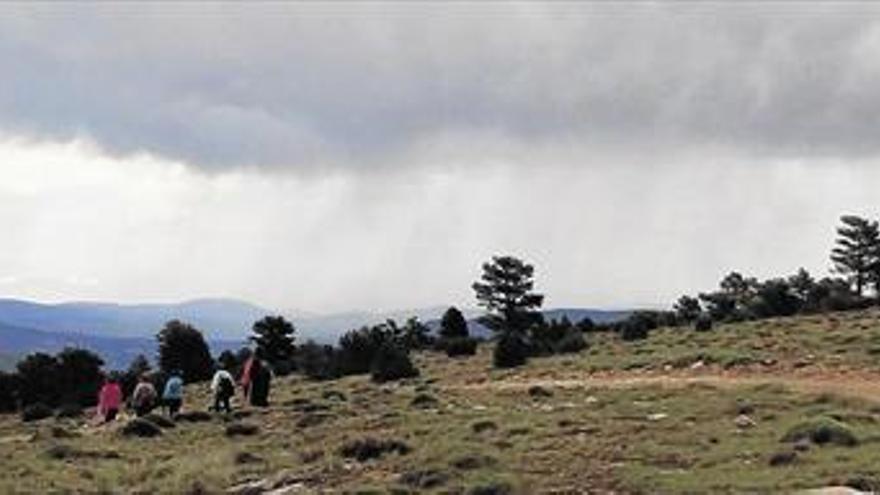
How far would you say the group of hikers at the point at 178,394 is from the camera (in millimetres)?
44719

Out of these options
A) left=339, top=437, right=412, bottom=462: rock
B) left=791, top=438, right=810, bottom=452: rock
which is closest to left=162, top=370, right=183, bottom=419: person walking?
left=339, top=437, right=412, bottom=462: rock

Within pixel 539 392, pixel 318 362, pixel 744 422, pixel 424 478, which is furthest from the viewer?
pixel 318 362

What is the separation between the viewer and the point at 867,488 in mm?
20859

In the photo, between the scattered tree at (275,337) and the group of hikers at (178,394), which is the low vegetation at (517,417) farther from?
the scattered tree at (275,337)

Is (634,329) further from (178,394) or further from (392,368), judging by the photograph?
Result: (178,394)

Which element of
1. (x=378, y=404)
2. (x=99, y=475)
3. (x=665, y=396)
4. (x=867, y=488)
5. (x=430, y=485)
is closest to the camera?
(x=867, y=488)

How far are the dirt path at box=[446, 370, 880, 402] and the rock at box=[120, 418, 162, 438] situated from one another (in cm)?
1128

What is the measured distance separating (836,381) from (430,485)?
18461 millimetres

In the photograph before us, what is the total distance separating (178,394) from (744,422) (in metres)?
21.9

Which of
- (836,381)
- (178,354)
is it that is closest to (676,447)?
(836,381)

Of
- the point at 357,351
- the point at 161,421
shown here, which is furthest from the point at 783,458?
the point at 357,351

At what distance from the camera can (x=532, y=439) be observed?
29562mm

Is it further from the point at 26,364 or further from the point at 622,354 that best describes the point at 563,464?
the point at 26,364

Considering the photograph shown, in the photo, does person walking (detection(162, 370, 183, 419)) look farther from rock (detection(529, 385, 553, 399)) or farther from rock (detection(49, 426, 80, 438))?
rock (detection(529, 385, 553, 399))
